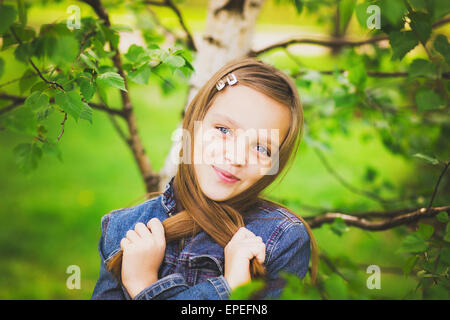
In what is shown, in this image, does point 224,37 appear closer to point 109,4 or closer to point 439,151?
point 109,4

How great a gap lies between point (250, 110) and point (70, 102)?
1.72 ft

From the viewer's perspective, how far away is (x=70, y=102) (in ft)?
3.24

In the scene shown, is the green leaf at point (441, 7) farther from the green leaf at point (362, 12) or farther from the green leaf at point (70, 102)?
the green leaf at point (70, 102)

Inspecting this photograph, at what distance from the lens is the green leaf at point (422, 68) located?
1.10 meters

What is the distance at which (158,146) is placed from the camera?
427cm

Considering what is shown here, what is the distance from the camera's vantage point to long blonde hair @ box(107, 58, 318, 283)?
112cm

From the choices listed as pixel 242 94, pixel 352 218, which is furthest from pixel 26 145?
pixel 352 218

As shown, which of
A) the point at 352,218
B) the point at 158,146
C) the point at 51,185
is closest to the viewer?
the point at 352,218

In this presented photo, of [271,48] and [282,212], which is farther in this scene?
[271,48]

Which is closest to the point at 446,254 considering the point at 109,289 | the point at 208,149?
the point at 208,149

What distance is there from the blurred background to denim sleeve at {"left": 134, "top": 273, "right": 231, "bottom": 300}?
24 cm

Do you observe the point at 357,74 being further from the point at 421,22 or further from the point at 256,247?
the point at 256,247

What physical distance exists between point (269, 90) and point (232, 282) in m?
0.59
